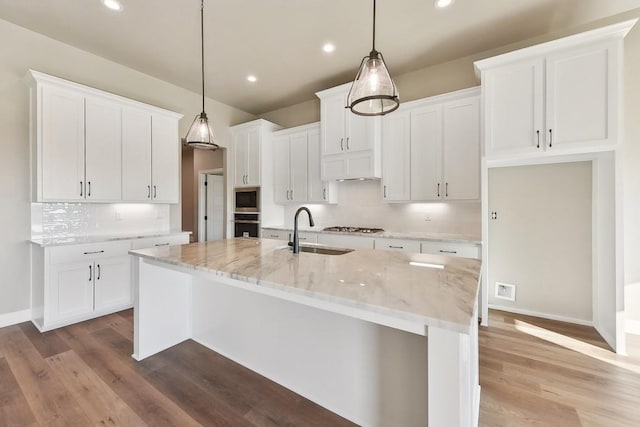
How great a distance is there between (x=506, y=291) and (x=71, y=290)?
187 inches

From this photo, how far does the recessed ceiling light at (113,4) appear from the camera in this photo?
8.18 feet

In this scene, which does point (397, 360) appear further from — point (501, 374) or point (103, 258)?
point (103, 258)

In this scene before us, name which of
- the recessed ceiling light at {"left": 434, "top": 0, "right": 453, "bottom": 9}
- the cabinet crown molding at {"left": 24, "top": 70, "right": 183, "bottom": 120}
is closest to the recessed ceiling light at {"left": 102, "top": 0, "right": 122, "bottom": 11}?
the cabinet crown molding at {"left": 24, "top": 70, "right": 183, "bottom": 120}

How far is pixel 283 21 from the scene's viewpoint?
2797 mm

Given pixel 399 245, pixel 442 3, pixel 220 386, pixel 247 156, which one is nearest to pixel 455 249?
pixel 399 245

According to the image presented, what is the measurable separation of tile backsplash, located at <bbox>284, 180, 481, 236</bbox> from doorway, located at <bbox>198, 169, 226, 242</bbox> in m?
2.31

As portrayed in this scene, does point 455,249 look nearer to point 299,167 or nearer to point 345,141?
point 345,141

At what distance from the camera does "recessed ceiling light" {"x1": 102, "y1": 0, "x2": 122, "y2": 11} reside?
2.49m

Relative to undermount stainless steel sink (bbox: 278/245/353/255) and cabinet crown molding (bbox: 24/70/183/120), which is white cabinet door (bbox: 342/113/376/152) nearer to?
undermount stainless steel sink (bbox: 278/245/353/255)

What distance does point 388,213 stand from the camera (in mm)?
3916

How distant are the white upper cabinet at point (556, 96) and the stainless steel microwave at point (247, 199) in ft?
10.9

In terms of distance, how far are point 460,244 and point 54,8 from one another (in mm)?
4557

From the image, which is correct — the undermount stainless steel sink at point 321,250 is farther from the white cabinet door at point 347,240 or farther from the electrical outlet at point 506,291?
the electrical outlet at point 506,291

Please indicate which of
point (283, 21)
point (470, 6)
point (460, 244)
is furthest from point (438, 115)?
point (283, 21)
